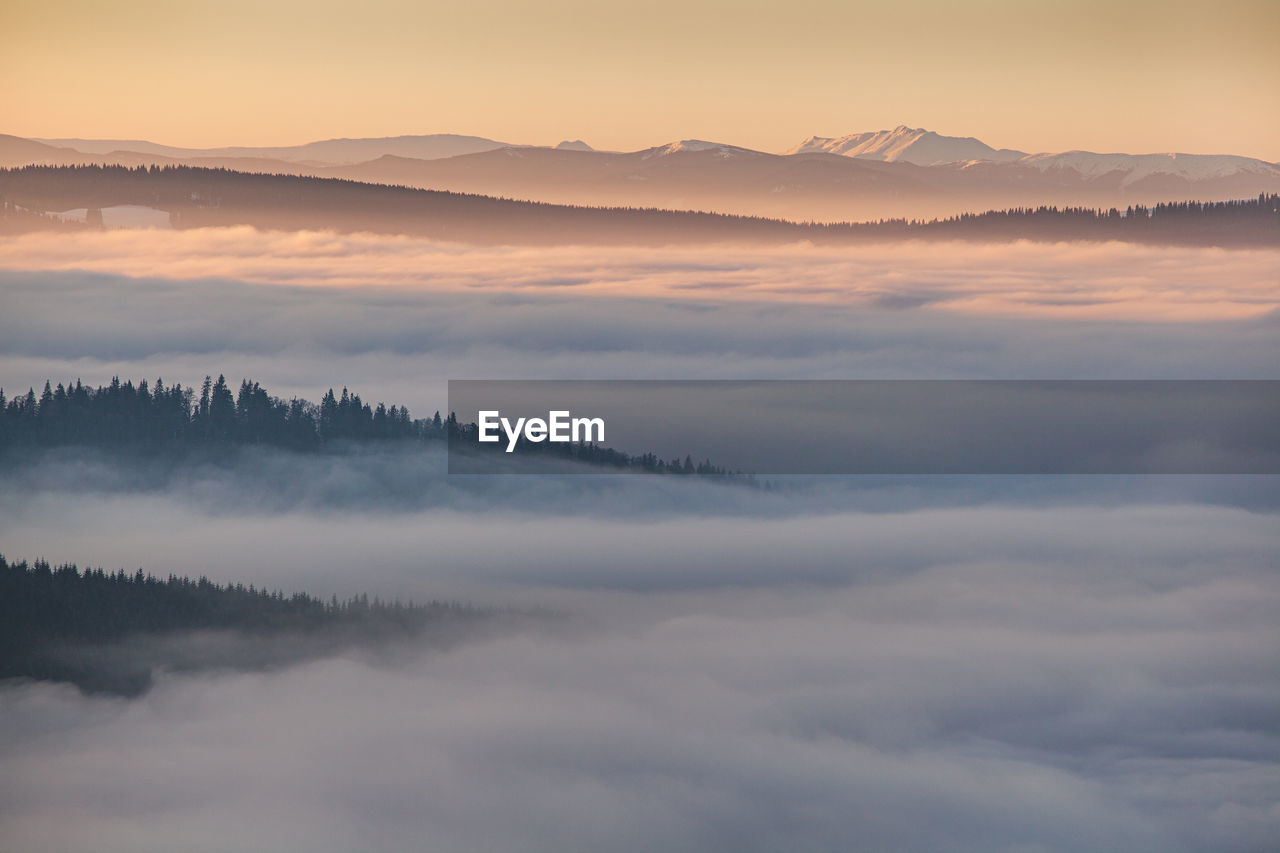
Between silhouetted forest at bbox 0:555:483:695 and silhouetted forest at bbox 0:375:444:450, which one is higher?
silhouetted forest at bbox 0:375:444:450

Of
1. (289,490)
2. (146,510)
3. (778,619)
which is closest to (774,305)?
(778,619)

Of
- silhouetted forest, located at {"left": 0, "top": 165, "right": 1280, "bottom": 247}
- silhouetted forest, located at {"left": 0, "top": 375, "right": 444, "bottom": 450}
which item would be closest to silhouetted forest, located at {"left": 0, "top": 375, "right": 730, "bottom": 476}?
silhouetted forest, located at {"left": 0, "top": 375, "right": 444, "bottom": 450}

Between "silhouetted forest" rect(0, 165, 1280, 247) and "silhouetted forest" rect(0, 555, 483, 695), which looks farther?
"silhouetted forest" rect(0, 555, 483, 695)

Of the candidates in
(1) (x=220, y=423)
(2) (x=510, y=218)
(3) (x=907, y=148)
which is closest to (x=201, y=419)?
(1) (x=220, y=423)

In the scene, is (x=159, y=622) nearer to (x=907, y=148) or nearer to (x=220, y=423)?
(x=220, y=423)

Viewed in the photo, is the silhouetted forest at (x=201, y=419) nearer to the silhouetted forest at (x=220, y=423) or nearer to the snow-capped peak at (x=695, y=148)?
the silhouetted forest at (x=220, y=423)

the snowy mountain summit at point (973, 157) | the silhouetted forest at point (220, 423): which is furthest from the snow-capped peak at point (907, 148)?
the silhouetted forest at point (220, 423)

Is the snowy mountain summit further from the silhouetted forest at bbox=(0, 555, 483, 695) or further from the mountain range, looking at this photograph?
the silhouetted forest at bbox=(0, 555, 483, 695)
